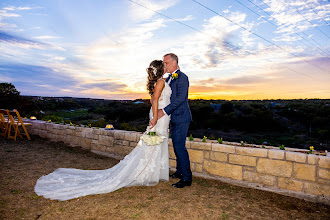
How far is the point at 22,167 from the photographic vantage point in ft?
15.9

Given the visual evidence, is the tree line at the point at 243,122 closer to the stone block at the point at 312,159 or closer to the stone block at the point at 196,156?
the stone block at the point at 196,156

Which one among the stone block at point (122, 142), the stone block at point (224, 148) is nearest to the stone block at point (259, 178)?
the stone block at point (224, 148)

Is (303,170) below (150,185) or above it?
above

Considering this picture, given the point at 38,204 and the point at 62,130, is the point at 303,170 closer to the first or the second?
the point at 38,204

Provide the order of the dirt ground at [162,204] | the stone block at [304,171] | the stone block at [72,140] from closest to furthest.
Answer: the dirt ground at [162,204]
the stone block at [304,171]
the stone block at [72,140]

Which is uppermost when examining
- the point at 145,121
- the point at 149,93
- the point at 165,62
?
the point at 165,62

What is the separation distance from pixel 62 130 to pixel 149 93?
5094 millimetres

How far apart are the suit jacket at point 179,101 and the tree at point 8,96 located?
57.2 feet

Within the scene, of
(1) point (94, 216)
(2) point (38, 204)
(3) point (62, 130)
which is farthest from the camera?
(3) point (62, 130)

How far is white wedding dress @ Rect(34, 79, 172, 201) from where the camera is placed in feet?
11.6

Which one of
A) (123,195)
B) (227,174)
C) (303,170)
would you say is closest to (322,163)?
(303,170)

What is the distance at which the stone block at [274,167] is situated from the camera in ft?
11.6

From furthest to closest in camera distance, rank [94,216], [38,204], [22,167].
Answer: [22,167]
[38,204]
[94,216]

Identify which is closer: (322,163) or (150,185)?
(322,163)
